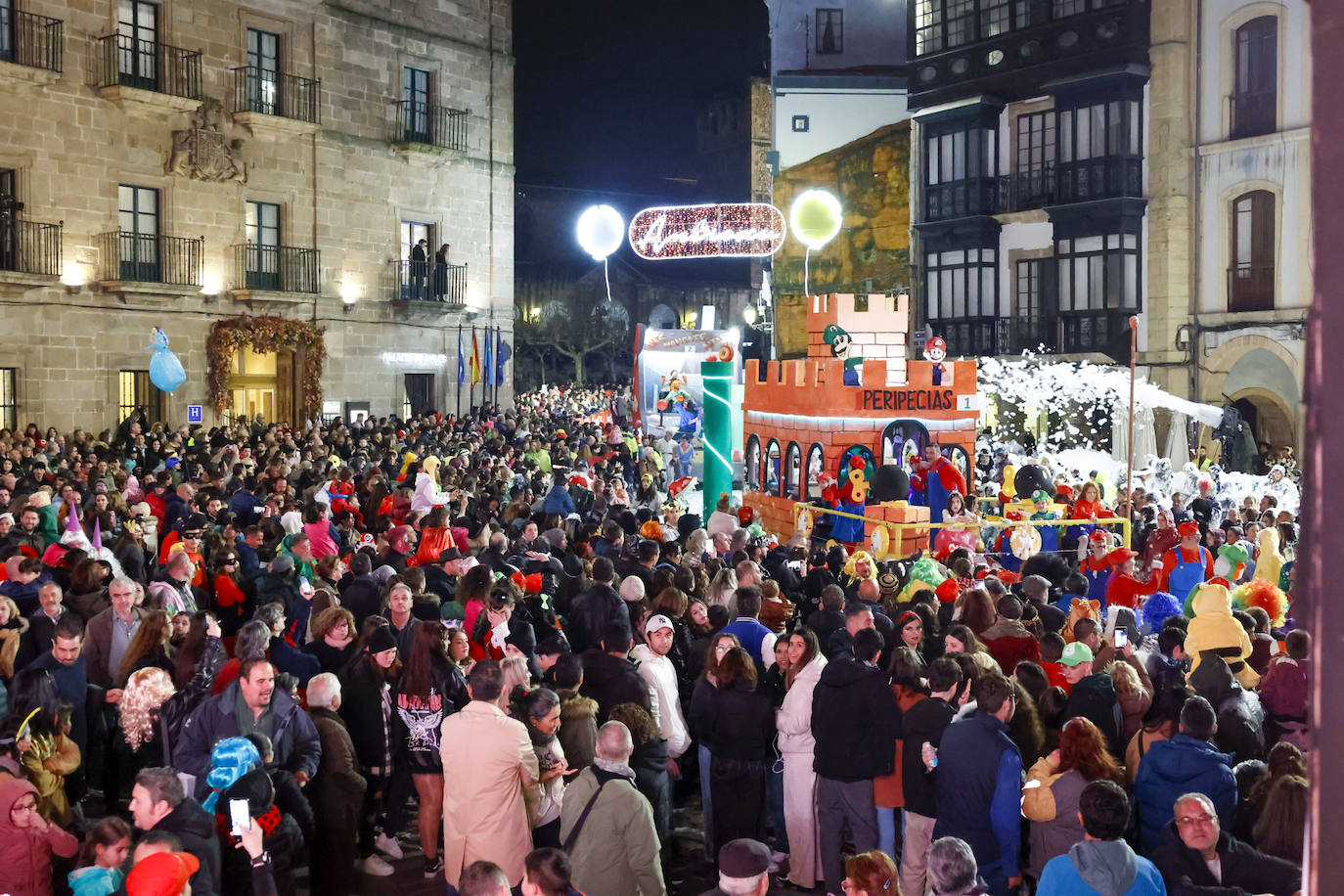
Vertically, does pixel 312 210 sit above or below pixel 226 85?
below

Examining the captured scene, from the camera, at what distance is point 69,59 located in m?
24.6

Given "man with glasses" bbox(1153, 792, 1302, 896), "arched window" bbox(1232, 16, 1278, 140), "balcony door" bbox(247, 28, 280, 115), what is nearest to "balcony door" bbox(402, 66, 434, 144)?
"balcony door" bbox(247, 28, 280, 115)

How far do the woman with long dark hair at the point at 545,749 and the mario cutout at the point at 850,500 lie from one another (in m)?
9.65

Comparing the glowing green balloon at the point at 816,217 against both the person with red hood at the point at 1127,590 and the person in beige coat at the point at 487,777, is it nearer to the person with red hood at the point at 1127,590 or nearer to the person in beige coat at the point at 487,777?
the person with red hood at the point at 1127,590

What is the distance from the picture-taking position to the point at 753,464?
2088cm

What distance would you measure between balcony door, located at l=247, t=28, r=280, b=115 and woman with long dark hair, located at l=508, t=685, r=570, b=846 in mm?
24063

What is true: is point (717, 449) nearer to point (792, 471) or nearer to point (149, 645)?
point (792, 471)

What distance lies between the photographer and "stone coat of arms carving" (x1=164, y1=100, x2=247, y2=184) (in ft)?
86.9

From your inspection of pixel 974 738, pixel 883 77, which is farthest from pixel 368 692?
pixel 883 77

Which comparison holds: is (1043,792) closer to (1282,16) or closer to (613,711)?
(613,711)

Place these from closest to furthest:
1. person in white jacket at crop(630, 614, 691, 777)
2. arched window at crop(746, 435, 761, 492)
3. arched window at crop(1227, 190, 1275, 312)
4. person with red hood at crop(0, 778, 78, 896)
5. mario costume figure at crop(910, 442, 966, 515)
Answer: person with red hood at crop(0, 778, 78, 896) → person in white jacket at crop(630, 614, 691, 777) → mario costume figure at crop(910, 442, 966, 515) → arched window at crop(746, 435, 761, 492) → arched window at crop(1227, 190, 1275, 312)

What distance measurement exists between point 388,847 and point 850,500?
9.91 metres

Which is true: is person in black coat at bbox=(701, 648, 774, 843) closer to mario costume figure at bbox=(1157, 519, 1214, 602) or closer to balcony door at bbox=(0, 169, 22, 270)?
mario costume figure at bbox=(1157, 519, 1214, 602)

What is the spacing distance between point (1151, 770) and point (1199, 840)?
948 millimetres
